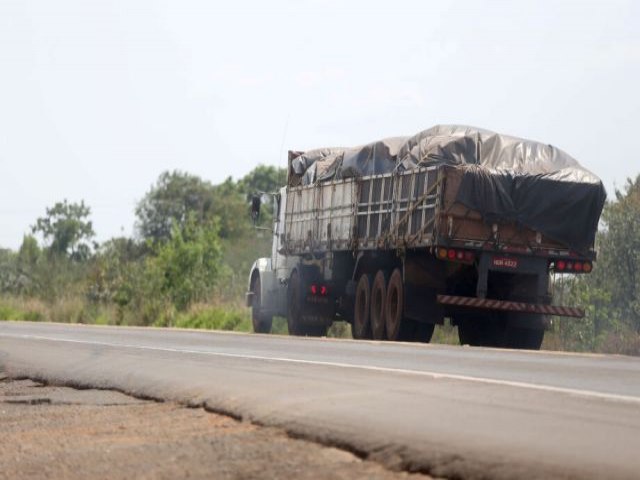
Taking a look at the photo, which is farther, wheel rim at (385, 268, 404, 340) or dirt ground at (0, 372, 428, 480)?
wheel rim at (385, 268, 404, 340)

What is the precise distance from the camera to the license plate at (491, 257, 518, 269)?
891 inches

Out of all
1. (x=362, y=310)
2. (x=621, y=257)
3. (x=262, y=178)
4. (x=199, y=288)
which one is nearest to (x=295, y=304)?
(x=362, y=310)

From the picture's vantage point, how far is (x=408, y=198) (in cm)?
2348

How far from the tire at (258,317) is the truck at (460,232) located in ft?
13.3

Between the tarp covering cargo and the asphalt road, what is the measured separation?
5.15 metres

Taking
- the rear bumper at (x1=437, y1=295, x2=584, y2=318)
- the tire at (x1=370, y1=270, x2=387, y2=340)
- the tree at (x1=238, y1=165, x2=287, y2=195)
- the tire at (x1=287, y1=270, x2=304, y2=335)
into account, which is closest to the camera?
the rear bumper at (x1=437, y1=295, x2=584, y2=318)

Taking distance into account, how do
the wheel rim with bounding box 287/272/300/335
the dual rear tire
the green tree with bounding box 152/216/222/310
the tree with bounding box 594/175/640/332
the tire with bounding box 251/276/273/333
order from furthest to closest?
the green tree with bounding box 152/216/222/310, the tree with bounding box 594/175/640/332, the tire with bounding box 251/276/273/333, the wheel rim with bounding box 287/272/300/335, the dual rear tire

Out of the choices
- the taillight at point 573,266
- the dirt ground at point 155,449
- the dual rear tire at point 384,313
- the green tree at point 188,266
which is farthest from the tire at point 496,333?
the green tree at point 188,266

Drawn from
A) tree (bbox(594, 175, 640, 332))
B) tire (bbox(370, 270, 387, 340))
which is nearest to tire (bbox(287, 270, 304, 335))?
tire (bbox(370, 270, 387, 340))

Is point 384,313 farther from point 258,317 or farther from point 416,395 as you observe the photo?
point 416,395

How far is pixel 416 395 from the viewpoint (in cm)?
968

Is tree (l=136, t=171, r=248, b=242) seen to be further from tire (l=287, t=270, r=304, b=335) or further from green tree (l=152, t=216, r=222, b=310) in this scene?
tire (l=287, t=270, r=304, b=335)

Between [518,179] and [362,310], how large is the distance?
437cm

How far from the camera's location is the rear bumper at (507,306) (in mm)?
22547
